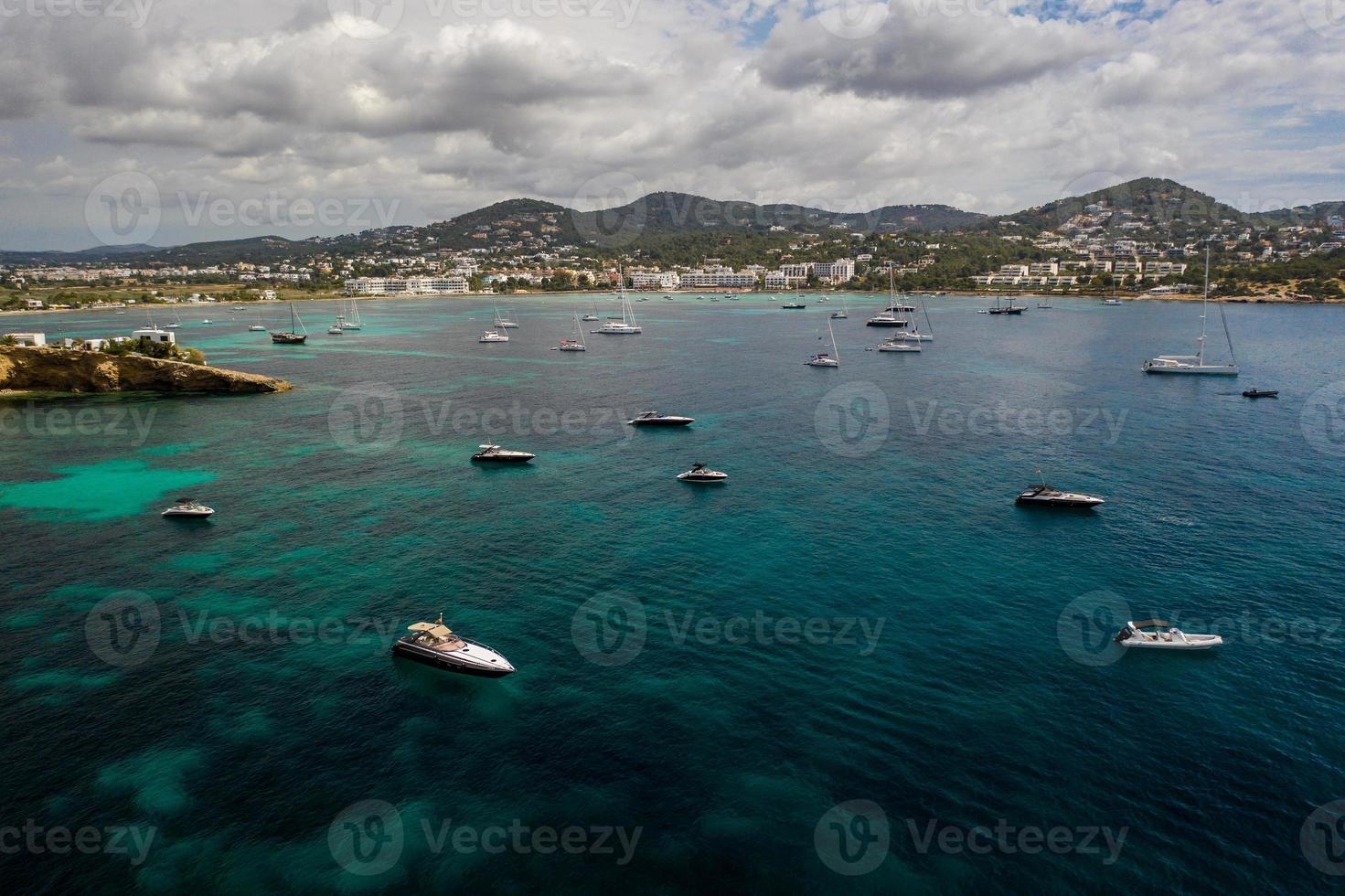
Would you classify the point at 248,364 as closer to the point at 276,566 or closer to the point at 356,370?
the point at 356,370

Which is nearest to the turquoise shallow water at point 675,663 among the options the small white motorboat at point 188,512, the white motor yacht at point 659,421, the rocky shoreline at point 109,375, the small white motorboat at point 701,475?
the small white motorboat at point 701,475

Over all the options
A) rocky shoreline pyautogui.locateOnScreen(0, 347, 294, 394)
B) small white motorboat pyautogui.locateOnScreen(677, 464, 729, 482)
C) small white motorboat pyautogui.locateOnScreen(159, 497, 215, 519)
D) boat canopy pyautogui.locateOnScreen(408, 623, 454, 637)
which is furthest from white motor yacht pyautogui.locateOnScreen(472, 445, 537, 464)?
rocky shoreline pyautogui.locateOnScreen(0, 347, 294, 394)

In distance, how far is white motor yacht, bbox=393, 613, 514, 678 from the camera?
39.1 meters

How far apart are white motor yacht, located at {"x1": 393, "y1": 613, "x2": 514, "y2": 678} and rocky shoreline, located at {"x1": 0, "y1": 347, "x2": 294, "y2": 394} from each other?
103 metres

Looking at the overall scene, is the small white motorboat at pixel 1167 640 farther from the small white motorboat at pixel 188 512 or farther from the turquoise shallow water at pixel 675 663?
the small white motorboat at pixel 188 512

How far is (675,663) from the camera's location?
1615 inches

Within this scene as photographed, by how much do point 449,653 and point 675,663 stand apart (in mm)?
13315

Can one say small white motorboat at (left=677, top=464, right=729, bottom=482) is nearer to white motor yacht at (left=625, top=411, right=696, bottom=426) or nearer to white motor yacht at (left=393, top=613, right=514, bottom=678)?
white motor yacht at (left=625, top=411, right=696, bottom=426)

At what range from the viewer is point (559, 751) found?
3353cm

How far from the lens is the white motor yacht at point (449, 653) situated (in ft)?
128

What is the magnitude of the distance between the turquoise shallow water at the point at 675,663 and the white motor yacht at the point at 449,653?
110cm

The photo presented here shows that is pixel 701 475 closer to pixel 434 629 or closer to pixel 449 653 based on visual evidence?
pixel 434 629

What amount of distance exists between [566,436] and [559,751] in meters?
63.1

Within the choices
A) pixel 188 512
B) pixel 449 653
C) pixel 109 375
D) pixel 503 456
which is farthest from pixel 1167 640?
pixel 109 375
